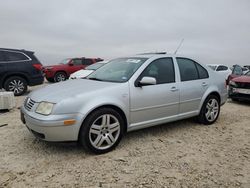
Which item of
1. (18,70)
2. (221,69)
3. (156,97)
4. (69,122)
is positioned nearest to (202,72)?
(156,97)

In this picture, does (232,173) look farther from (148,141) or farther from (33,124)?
(33,124)

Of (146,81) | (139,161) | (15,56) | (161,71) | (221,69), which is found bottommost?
(139,161)

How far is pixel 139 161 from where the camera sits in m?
2.80

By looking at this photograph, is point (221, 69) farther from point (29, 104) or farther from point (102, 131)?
point (29, 104)

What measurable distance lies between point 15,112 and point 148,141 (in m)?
3.67

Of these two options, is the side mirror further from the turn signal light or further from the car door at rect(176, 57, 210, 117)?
the turn signal light

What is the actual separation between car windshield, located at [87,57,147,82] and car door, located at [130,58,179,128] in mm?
186

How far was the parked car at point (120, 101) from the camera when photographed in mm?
2717

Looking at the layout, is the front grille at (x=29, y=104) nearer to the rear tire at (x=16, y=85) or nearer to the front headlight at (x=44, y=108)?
the front headlight at (x=44, y=108)

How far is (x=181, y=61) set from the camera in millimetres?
3980

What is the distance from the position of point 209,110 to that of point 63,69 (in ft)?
33.8

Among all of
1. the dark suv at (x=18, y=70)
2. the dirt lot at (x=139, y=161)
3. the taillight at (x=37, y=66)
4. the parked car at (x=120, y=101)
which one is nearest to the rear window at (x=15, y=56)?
the dark suv at (x=18, y=70)

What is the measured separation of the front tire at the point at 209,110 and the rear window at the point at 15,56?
21.3ft

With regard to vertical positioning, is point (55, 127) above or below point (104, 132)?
above
